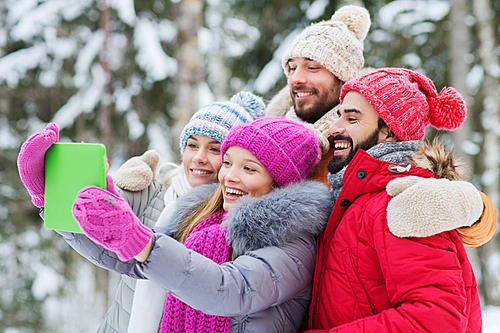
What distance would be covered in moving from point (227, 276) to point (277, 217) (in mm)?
325

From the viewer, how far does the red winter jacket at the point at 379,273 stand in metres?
1.20

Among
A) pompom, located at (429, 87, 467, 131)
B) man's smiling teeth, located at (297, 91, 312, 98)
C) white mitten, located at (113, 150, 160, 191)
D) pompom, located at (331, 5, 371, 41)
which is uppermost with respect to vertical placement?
pompom, located at (331, 5, 371, 41)

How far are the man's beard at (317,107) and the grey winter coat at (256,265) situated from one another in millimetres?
688

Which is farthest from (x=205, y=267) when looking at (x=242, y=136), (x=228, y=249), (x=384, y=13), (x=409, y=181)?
(x=384, y=13)

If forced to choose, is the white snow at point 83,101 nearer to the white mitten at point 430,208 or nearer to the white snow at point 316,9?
the white snow at point 316,9

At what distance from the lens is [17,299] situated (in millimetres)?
6867

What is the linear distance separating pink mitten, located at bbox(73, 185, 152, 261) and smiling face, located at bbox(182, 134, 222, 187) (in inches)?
40.6

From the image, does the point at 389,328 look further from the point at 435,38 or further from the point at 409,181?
the point at 435,38

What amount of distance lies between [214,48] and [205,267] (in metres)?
6.90

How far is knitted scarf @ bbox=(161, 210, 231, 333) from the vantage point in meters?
1.42

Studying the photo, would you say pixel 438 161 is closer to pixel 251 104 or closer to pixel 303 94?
pixel 303 94

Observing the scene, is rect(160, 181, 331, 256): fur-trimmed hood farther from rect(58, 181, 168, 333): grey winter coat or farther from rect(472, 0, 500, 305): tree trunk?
rect(472, 0, 500, 305): tree trunk

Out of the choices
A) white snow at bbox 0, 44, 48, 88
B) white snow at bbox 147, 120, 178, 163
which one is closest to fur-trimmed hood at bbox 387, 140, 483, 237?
white snow at bbox 147, 120, 178, 163

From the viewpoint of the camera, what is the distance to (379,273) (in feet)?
4.43
